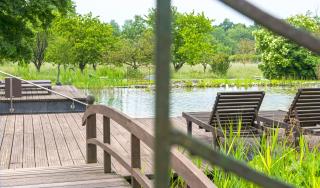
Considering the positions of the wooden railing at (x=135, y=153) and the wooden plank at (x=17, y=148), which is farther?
the wooden plank at (x=17, y=148)

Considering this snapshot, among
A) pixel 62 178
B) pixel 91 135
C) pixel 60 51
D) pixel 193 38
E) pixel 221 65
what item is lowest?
pixel 62 178

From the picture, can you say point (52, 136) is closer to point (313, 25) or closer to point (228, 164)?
point (228, 164)

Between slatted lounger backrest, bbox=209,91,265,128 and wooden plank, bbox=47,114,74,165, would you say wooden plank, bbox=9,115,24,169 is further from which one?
slatted lounger backrest, bbox=209,91,265,128

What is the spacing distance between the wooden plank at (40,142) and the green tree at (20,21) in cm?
495

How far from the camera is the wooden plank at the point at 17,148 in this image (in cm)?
578

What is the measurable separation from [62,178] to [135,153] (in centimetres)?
87

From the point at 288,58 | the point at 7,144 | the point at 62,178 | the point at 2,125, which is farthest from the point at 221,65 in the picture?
the point at 62,178

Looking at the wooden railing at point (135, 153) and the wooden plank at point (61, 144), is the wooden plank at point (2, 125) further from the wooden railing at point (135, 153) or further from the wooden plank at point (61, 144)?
the wooden railing at point (135, 153)

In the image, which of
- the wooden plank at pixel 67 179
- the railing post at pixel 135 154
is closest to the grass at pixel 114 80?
the wooden plank at pixel 67 179

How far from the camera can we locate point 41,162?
5.86 metres

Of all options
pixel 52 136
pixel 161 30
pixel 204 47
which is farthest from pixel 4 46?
pixel 204 47

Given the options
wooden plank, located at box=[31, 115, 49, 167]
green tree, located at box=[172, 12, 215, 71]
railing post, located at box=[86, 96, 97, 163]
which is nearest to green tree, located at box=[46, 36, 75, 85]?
green tree, located at box=[172, 12, 215, 71]

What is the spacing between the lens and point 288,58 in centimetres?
2964

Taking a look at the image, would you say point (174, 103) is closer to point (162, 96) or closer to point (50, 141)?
point (50, 141)
